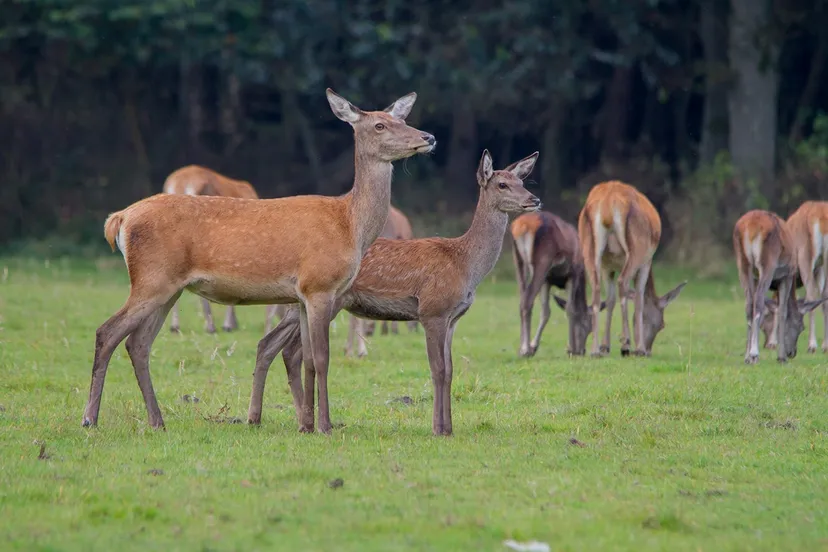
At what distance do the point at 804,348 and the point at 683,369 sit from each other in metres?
3.45

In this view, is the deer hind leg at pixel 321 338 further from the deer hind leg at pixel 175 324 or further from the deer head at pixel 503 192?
the deer hind leg at pixel 175 324

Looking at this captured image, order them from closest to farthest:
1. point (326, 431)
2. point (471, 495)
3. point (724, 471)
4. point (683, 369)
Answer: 1. point (471, 495)
2. point (724, 471)
3. point (326, 431)
4. point (683, 369)

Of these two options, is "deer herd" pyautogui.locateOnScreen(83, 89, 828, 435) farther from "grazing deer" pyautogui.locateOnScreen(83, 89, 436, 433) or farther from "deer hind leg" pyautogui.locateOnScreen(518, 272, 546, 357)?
"deer hind leg" pyautogui.locateOnScreen(518, 272, 546, 357)

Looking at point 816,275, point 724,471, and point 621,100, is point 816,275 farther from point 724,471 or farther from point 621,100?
point 621,100

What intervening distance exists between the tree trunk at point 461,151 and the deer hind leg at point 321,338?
20.7 meters

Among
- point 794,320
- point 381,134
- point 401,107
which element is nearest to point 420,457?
point 381,134

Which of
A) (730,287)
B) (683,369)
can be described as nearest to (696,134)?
(730,287)

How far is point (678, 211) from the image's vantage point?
26.4 meters

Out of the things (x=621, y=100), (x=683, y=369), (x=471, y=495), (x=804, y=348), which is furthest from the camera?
(x=621, y=100)

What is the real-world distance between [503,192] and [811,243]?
6615mm

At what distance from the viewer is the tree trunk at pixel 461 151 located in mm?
30000

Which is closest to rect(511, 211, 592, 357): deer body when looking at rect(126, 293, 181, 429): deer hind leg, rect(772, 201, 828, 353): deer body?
rect(772, 201, 828, 353): deer body

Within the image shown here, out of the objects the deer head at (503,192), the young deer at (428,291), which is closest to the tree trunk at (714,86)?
the deer head at (503,192)

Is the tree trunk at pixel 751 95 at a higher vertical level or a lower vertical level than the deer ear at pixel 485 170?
higher
